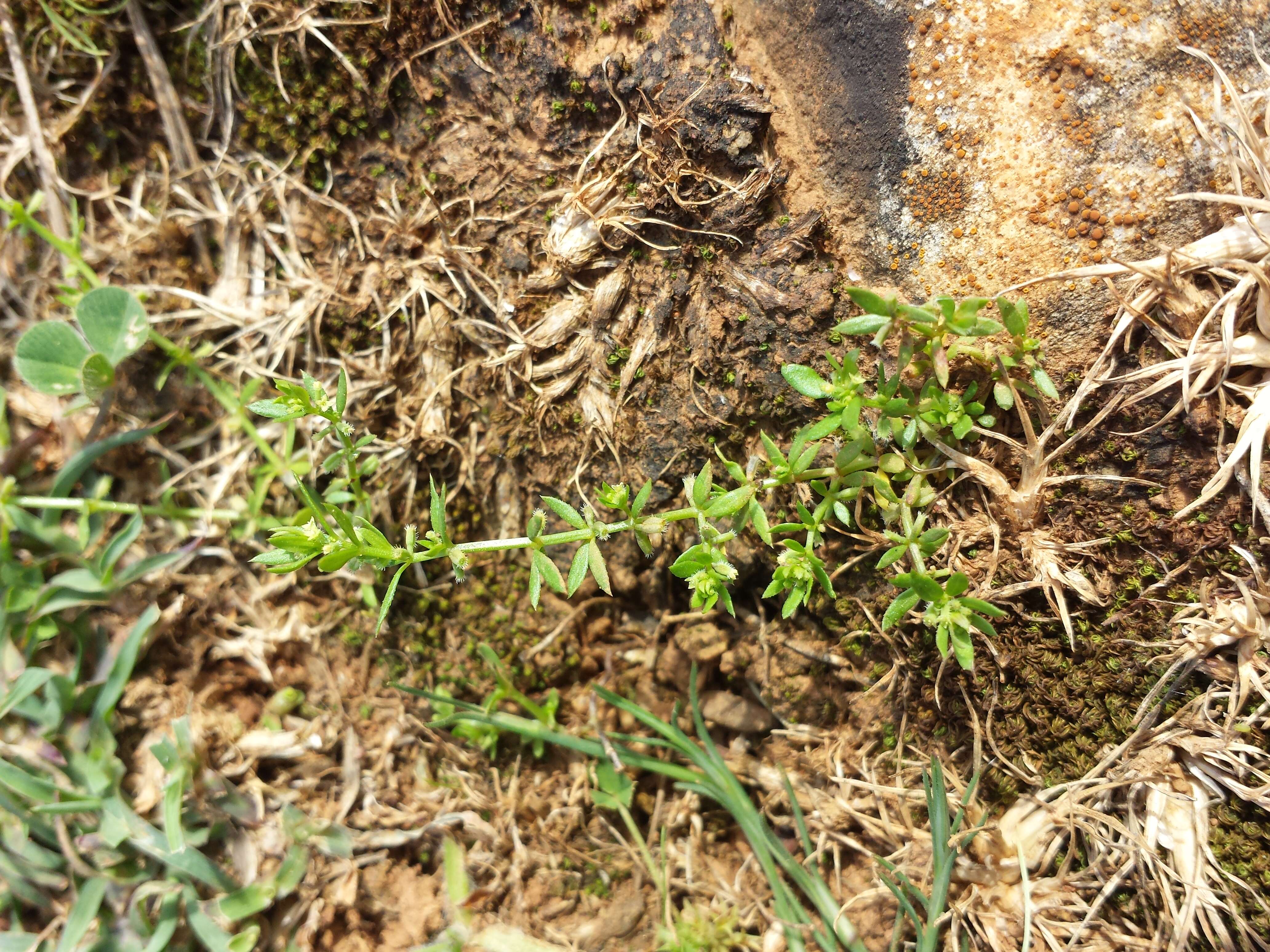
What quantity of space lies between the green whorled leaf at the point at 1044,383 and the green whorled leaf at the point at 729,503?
74 cm

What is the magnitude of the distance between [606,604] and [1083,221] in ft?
5.86

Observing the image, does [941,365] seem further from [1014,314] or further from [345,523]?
[345,523]

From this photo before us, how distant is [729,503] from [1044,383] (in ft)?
2.64

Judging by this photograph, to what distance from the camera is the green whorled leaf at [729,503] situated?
1.96 m

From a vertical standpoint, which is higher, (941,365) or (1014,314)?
(1014,314)

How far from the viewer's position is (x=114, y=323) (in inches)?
104

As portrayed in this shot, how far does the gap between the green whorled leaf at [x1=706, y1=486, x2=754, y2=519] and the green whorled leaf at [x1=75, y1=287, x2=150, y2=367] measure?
208cm

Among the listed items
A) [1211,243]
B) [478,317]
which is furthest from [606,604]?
[1211,243]

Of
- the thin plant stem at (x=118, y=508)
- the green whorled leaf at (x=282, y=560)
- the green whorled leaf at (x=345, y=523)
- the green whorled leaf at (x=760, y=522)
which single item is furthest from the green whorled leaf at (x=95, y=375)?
the green whorled leaf at (x=760, y=522)

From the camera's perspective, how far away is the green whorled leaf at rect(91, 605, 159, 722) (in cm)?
271

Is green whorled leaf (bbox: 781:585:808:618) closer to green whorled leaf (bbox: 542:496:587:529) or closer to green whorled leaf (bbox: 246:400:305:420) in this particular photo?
green whorled leaf (bbox: 542:496:587:529)

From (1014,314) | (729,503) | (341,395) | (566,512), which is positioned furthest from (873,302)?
(341,395)

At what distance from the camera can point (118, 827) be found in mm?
2596

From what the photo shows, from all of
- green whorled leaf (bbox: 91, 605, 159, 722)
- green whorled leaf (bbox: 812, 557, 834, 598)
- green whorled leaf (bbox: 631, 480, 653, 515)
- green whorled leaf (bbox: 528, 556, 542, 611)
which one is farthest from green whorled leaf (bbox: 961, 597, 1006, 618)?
green whorled leaf (bbox: 91, 605, 159, 722)
